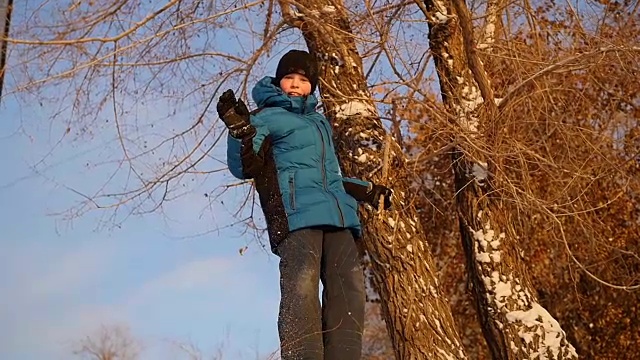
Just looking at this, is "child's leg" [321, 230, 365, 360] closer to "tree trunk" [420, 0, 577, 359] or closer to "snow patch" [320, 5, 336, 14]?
"tree trunk" [420, 0, 577, 359]

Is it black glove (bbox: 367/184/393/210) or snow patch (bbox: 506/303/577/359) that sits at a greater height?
black glove (bbox: 367/184/393/210)

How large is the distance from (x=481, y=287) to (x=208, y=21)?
2.31m

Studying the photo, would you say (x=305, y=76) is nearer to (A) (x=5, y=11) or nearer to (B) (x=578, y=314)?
(A) (x=5, y=11)

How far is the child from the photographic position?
299 cm

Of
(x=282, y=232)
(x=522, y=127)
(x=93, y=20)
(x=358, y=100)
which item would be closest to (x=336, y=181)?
(x=282, y=232)

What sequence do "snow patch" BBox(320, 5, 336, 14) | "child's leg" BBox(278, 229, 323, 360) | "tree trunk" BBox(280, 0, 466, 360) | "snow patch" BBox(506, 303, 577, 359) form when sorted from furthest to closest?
Result: "snow patch" BBox(320, 5, 336, 14)
"snow patch" BBox(506, 303, 577, 359)
"tree trunk" BBox(280, 0, 466, 360)
"child's leg" BBox(278, 229, 323, 360)

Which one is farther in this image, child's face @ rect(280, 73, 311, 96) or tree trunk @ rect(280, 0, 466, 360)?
tree trunk @ rect(280, 0, 466, 360)

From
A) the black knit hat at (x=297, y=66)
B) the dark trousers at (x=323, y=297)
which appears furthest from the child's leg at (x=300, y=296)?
the black knit hat at (x=297, y=66)

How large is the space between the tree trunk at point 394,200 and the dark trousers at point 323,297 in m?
0.91

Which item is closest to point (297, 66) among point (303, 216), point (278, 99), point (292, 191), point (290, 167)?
point (278, 99)

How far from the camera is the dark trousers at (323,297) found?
2945 mm

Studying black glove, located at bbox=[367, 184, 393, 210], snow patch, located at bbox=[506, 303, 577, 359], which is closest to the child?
black glove, located at bbox=[367, 184, 393, 210]

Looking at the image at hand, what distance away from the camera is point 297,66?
3479 mm

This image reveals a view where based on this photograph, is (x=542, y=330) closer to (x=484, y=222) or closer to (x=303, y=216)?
(x=484, y=222)
